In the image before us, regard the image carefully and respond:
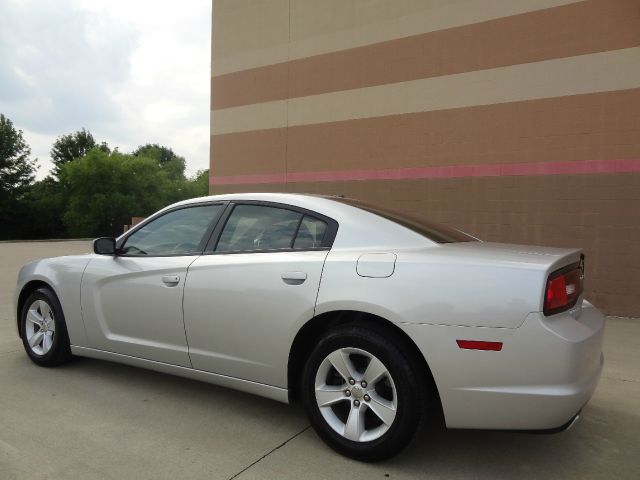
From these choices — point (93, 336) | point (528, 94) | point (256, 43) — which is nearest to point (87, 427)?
point (93, 336)

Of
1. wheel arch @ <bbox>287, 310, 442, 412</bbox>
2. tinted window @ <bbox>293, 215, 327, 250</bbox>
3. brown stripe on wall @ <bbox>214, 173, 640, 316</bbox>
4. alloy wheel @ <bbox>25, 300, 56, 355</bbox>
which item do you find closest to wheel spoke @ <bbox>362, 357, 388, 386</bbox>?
wheel arch @ <bbox>287, 310, 442, 412</bbox>

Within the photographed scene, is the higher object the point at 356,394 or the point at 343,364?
the point at 343,364

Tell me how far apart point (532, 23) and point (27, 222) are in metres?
47.9

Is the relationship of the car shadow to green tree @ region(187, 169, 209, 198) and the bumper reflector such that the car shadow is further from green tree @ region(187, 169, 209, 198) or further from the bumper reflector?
green tree @ region(187, 169, 209, 198)

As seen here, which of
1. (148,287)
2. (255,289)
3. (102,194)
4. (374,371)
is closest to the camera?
(374,371)

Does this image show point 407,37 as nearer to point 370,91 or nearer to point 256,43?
point 370,91

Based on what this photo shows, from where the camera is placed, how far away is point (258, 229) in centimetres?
339

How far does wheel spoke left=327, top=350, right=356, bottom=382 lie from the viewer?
275 centimetres

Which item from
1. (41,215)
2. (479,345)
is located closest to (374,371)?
(479,345)

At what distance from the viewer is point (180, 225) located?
382 centimetres

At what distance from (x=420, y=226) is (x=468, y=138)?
5406 mm

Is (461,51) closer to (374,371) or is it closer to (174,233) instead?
(174,233)

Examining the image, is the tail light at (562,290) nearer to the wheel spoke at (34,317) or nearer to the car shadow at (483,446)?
the car shadow at (483,446)

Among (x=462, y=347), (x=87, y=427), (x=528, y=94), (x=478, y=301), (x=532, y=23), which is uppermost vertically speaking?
(x=532, y=23)
